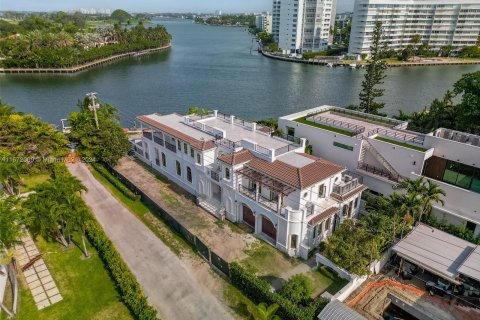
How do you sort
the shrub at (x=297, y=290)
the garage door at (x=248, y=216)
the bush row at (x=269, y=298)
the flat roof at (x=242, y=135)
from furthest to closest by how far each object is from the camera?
the flat roof at (x=242, y=135)
the garage door at (x=248, y=216)
the shrub at (x=297, y=290)
the bush row at (x=269, y=298)

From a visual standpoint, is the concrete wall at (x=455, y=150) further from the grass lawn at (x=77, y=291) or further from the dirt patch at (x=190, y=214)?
the grass lawn at (x=77, y=291)

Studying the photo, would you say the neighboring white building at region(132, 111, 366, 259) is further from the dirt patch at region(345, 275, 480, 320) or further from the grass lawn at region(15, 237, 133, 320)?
the grass lawn at region(15, 237, 133, 320)

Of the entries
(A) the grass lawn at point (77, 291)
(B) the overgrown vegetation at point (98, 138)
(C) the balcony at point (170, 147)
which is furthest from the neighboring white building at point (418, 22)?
(A) the grass lawn at point (77, 291)

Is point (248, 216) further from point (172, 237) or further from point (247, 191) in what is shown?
point (172, 237)

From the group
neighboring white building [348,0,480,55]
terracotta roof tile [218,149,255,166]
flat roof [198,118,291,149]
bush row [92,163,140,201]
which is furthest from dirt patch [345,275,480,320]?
neighboring white building [348,0,480,55]

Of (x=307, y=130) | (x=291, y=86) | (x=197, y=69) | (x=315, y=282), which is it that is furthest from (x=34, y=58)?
(x=315, y=282)
